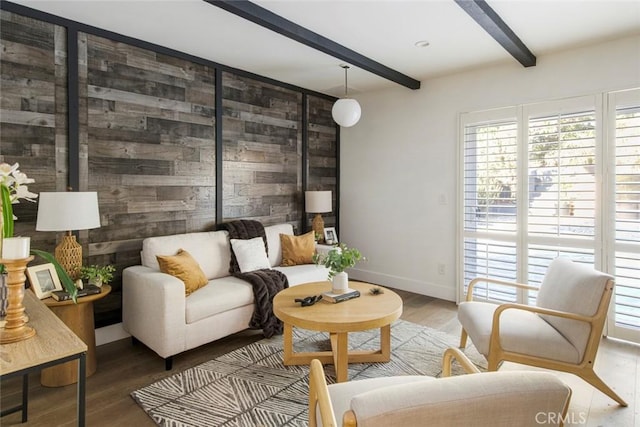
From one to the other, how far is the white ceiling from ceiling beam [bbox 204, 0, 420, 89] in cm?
5

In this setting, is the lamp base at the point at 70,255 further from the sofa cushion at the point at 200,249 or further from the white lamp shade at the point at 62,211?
the sofa cushion at the point at 200,249

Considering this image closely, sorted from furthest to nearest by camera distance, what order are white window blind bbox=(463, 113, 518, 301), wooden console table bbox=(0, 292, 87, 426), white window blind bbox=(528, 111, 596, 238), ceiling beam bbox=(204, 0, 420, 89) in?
white window blind bbox=(463, 113, 518, 301), white window blind bbox=(528, 111, 596, 238), ceiling beam bbox=(204, 0, 420, 89), wooden console table bbox=(0, 292, 87, 426)

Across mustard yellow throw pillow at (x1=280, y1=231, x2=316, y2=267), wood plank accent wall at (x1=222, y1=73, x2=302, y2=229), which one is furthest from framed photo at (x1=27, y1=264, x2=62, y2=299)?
mustard yellow throw pillow at (x1=280, y1=231, x2=316, y2=267)

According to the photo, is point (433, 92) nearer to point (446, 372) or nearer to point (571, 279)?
point (571, 279)

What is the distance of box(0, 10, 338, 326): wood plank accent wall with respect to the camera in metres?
2.66

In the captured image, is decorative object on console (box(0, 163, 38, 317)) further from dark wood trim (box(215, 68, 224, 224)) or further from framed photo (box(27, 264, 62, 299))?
dark wood trim (box(215, 68, 224, 224))

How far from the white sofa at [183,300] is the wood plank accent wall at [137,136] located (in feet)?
1.00

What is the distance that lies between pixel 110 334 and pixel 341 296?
2026 mm

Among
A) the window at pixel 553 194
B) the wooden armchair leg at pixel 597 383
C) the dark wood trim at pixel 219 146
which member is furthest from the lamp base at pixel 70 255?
the window at pixel 553 194

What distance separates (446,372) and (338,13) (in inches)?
97.5

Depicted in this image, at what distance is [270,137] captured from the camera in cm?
436

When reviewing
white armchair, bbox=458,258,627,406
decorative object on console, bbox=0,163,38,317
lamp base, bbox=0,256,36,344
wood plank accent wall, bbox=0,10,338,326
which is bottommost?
white armchair, bbox=458,258,627,406

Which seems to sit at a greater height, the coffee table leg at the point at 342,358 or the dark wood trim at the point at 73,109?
the dark wood trim at the point at 73,109

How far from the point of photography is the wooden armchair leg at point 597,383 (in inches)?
82.7
